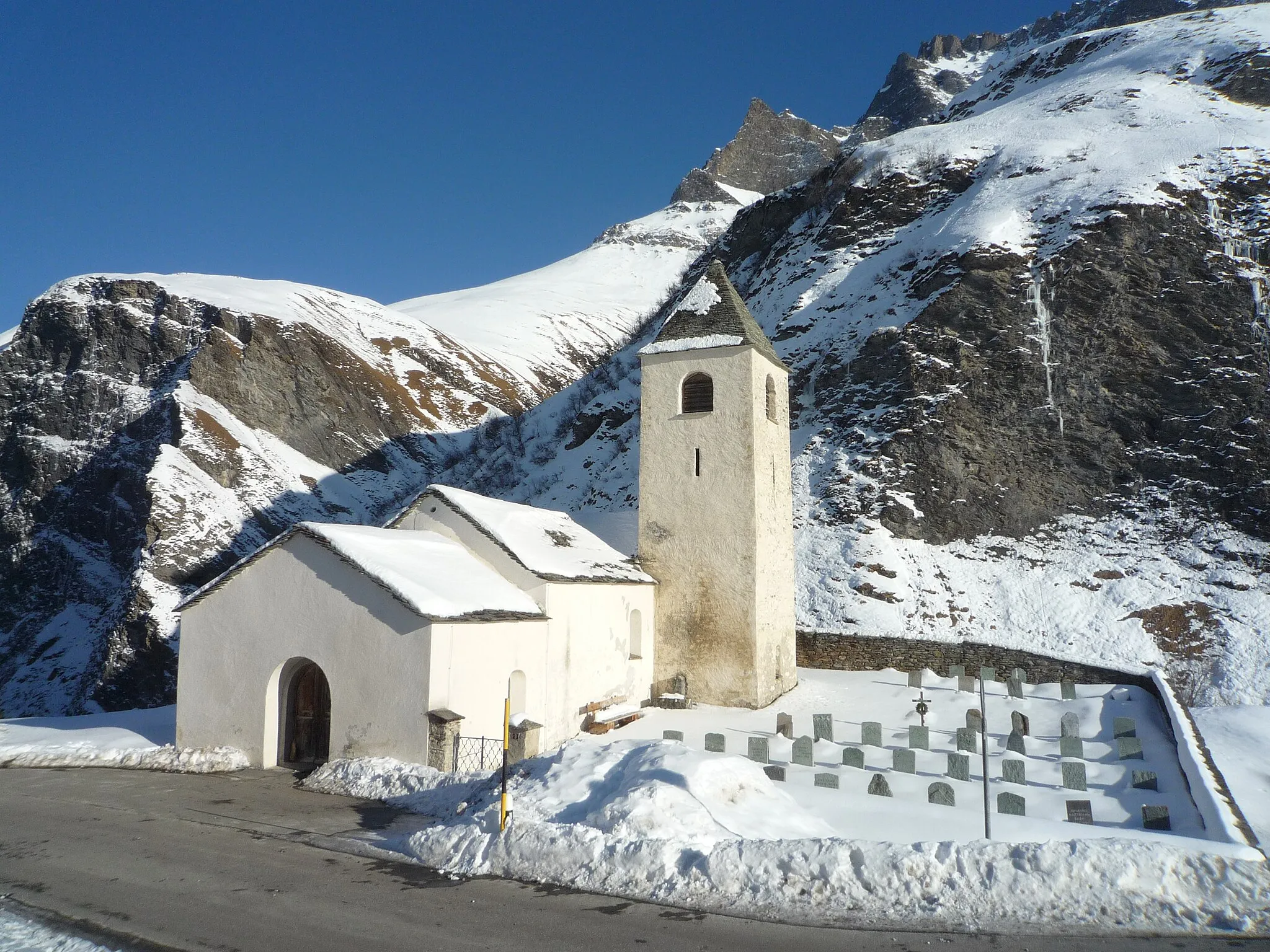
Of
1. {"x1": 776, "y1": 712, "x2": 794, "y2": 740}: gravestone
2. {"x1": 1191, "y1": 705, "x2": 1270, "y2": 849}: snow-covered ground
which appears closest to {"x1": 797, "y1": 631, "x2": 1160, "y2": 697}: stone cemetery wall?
{"x1": 1191, "y1": 705, "x2": 1270, "y2": 849}: snow-covered ground

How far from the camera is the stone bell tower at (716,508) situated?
24.4 meters

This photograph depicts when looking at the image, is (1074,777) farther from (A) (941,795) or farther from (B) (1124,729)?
(B) (1124,729)

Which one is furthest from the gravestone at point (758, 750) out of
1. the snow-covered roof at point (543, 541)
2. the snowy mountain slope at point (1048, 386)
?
the snowy mountain slope at point (1048, 386)

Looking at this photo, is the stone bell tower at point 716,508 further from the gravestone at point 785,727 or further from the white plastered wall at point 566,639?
the gravestone at point 785,727

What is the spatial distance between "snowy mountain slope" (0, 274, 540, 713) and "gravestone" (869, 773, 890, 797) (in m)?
33.8

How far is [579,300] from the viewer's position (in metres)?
128

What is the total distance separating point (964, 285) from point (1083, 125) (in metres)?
15.4

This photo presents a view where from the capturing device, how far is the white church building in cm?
1642

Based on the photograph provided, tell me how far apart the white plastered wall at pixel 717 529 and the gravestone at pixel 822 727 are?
334 centimetres

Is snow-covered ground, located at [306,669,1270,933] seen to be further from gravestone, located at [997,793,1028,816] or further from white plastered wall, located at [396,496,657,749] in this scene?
white plastered wall, located at [396,496,657,749]

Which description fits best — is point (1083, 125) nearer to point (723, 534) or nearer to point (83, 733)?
point (723, 534)

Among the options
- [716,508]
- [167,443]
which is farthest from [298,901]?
[167,443]

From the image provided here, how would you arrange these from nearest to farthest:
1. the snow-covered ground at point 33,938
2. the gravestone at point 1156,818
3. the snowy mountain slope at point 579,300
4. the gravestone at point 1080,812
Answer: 1. the snow-covered ground at point 33,938
2. the gravestone at point 1156,818
3. the gravestone at point 1080,812
4. the snowy mountain slope at point 579,300

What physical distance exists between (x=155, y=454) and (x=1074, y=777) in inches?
1959
